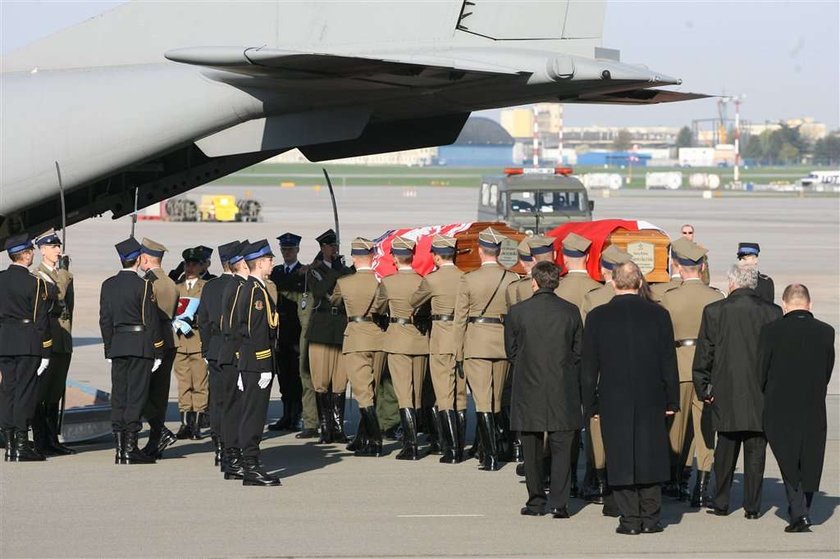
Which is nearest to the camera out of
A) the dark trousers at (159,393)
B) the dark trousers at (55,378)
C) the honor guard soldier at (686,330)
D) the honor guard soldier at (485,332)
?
the honor guard soldier at (686,330)

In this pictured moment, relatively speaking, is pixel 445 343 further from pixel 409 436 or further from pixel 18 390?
pixel 18 390

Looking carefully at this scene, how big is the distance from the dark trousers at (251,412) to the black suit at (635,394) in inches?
97.4

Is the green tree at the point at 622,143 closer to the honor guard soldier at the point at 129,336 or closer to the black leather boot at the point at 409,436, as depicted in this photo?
the black leather boot at the point at 409,436

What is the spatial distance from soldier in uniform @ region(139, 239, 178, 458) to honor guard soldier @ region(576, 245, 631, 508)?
333cm

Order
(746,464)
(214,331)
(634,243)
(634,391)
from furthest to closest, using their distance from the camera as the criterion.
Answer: (634,243) → (214,331) → (746,464) → (634,391)

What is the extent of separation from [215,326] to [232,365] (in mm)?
345

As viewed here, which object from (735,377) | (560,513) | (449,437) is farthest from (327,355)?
(735,377)

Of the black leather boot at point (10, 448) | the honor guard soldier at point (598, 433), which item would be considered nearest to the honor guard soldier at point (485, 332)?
the honor guard soldier at point (598, 433)

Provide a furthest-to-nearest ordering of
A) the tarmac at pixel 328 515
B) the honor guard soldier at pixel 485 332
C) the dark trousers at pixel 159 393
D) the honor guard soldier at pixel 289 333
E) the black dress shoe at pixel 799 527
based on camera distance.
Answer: the honor guard soldier at pixel 289 333
the dark trousers at pixel 159 393
the honor guard soldier at pixel 485 332
the black dress shoe at pixel 799 527
the tarmac at pixel 328 515

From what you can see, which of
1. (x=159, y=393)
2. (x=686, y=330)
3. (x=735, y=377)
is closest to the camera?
(x=735, y=377)

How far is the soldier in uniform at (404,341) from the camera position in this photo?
9656 mm

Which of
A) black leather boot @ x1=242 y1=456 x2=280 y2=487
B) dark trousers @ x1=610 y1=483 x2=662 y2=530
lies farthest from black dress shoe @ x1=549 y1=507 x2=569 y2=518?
black leather boot @ x1=242 y1=456 x2=280 y2=487

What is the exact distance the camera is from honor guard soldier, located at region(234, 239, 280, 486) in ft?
27.8

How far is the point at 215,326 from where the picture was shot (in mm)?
8820
